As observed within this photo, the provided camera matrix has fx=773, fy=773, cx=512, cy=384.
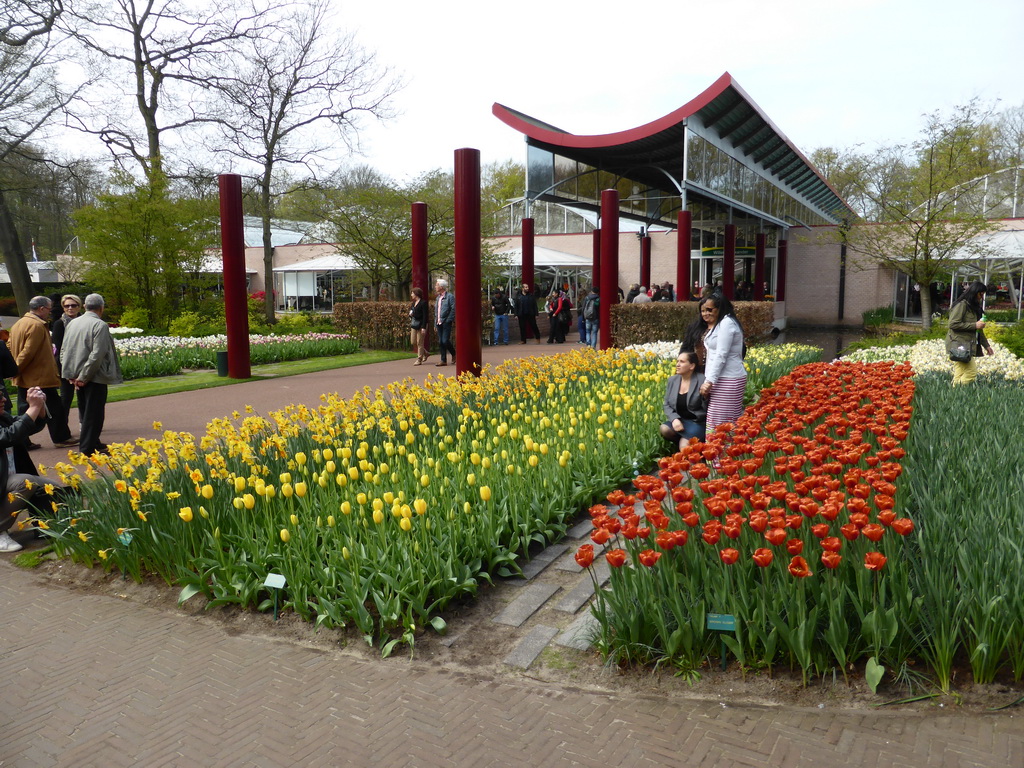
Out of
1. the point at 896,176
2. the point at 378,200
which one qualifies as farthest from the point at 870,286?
the point at 378,200

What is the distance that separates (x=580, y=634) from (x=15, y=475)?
4.12 m

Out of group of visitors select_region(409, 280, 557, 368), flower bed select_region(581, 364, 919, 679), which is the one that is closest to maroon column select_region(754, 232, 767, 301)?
group of visitors select_region(409, 280, 557, 368)

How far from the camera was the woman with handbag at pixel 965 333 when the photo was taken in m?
8.51

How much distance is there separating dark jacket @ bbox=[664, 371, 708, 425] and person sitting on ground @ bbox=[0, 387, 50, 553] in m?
4.55

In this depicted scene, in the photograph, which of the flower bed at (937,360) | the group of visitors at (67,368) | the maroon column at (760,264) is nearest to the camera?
the group of visitors at (67,368)

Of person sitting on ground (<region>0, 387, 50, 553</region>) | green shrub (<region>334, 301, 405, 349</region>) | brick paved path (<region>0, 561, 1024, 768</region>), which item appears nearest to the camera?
brick paved path (<region>0, 561, 1024, 768</region>)

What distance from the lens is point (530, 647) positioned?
367 cm

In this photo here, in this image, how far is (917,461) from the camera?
503 centimetres

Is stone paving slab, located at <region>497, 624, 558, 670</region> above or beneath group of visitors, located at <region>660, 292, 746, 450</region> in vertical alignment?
beneath

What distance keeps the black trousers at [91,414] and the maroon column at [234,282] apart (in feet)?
19.3

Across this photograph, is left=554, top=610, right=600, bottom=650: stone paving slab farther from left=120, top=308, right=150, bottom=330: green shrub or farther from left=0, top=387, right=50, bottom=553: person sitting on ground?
left=120, top=308, right=150, bottom=330: green shrub

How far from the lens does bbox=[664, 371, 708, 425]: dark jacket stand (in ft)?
20.9

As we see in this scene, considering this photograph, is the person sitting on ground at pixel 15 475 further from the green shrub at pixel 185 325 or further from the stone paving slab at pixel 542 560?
the green shrub at pixel 185 325

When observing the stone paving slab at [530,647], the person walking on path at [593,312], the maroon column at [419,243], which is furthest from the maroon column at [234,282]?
the stone paving slab at [530,647]
